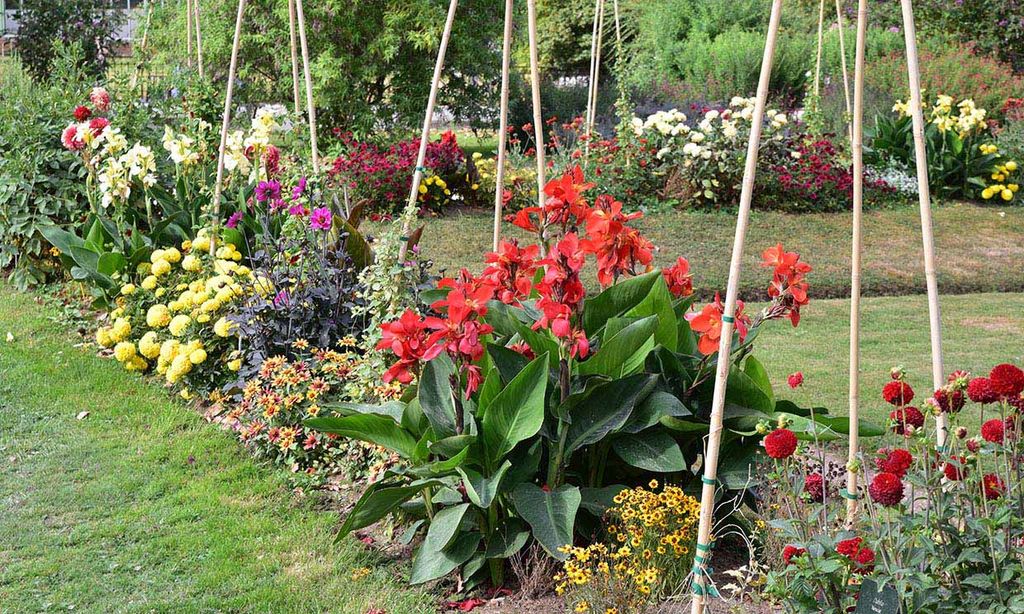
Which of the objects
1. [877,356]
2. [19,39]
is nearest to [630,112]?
[877,356]

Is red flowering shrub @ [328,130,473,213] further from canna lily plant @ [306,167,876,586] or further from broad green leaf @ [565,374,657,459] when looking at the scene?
broad green leaf @ [565,374,657,459]

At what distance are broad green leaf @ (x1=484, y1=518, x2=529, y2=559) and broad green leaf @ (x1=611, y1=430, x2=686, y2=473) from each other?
388mm

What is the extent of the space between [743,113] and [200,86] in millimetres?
4978

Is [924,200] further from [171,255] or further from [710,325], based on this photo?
[171,255]

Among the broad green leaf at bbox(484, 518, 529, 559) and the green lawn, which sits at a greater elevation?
the broad green leaf at bbox(484, 518, 529, 559)

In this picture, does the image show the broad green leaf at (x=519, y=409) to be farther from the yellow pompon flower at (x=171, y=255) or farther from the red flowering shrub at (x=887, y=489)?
the yellow pompon flower at (x=171, y=255)

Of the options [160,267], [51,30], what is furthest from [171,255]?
[51,30]

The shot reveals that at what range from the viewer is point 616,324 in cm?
329

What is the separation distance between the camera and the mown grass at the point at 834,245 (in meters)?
7.91

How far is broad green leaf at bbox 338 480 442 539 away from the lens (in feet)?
10.2

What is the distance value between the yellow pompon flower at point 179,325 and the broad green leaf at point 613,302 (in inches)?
93.2

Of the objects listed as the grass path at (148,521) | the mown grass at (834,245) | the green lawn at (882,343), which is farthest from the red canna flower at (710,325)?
the mown grass at (834,245)

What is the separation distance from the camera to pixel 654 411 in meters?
3.14

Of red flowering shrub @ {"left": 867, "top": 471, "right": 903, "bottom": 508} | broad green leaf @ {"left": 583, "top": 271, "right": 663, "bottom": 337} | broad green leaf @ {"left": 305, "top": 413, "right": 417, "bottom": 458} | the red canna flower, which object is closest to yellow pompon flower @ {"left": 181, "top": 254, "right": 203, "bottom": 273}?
broad green leaf @ {"left": 305, "top": 413, "right": 417, "bottom": 458}
